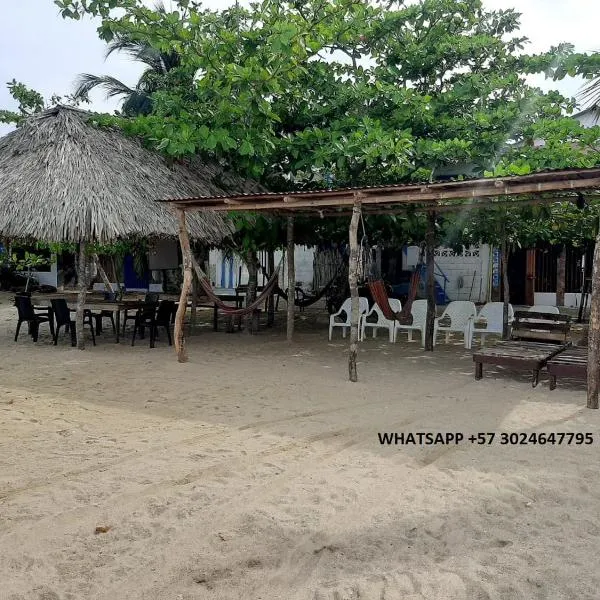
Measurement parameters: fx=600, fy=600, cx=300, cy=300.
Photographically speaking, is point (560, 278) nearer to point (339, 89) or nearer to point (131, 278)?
point (339, 89)

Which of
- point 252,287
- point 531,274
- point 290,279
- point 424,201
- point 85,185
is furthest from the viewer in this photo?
point 531,274

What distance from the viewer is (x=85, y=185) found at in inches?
274

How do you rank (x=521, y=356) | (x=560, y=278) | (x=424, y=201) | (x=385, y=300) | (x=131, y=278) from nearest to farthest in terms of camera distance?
(x=521, y=356), (x=424, y=201), (x=385, y=300), (x=560, y=278), (x=131, y=278)

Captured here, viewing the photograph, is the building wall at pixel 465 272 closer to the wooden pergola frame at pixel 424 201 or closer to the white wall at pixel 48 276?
the wooden pergola frame at pixel 424 201

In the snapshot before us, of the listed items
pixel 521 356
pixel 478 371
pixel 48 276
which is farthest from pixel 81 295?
pixel 48 276

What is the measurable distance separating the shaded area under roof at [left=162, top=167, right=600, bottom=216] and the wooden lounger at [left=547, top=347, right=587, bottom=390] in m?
1.48

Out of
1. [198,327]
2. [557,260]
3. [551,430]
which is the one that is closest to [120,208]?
[198,327]

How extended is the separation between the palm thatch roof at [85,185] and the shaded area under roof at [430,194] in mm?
988

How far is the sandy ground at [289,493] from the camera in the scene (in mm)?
2283

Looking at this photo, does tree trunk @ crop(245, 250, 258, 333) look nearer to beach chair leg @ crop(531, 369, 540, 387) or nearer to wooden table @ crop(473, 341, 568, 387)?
wooden table @ crop(473, 341, 568, 387)

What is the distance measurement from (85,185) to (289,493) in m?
5.14

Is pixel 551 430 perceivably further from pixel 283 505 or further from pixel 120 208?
pixel 120 208

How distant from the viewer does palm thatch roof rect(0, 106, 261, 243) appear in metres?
6.81

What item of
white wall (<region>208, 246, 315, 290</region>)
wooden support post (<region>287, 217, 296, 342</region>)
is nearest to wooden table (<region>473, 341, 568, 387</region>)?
wooden support post (<region>287, 217, 296, 342</region>)
